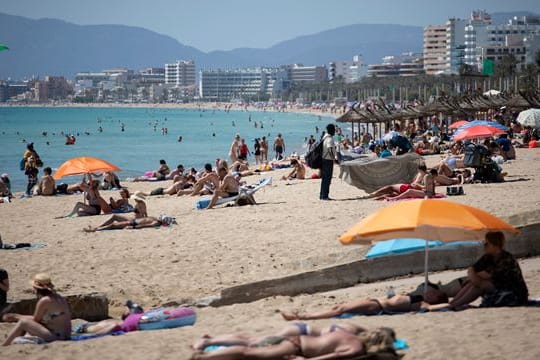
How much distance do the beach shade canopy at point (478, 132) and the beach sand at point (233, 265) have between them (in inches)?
170

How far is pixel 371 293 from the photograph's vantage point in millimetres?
9180

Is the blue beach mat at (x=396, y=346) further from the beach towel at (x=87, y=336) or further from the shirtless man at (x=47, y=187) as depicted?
the shirtless man at (x=47, y=187)

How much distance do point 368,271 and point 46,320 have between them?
3.74 meters

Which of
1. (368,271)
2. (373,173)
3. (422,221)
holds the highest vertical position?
(422,221)

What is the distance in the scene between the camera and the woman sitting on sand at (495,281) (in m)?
7.70

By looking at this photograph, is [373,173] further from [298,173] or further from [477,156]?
[298,173]

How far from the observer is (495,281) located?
7754 mm

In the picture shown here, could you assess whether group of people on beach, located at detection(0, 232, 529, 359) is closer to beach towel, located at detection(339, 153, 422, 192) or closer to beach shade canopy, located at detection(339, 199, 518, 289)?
beach shade canopy, located at detection(339, 199, 518, 289)

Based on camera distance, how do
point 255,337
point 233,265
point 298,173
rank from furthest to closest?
point 298,173, point 233,265, point 255,337

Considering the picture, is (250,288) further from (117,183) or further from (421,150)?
(421,150)

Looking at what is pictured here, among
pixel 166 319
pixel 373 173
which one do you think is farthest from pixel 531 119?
pixel 166 319

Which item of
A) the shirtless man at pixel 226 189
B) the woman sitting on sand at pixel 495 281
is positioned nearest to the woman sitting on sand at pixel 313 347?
the woman sitting on sand at pixel 495 281

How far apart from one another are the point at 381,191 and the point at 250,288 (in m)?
6.71

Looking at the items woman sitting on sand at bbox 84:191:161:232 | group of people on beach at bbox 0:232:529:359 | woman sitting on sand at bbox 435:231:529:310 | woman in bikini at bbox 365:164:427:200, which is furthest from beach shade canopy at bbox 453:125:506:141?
woman sitting on sand at bbox 435:231:529:310
